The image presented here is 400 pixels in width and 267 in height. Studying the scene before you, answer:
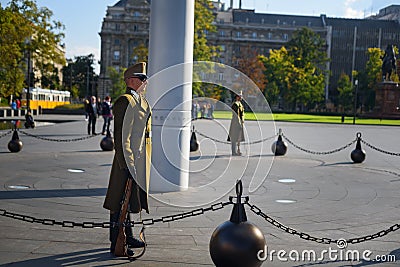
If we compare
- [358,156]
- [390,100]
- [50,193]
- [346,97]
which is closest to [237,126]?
[358,156]

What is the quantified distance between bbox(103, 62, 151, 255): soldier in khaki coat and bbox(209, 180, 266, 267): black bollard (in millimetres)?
1313

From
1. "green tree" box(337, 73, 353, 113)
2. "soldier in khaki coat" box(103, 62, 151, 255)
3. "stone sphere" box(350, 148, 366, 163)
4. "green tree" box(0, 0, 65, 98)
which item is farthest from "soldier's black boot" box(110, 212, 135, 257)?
"green tree" box(337, 73, 353, 113)

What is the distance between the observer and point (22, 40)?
35219mm

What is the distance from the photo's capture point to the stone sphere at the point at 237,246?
4.90 m

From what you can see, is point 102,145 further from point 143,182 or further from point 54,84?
point 54,84

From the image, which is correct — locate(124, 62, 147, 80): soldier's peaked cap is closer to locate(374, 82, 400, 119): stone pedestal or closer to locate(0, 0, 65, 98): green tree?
locate(0, 0, 65, 98): green tree

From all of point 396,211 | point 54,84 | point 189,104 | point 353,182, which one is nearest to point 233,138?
point 353,182

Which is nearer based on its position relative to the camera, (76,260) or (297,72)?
(76,260)

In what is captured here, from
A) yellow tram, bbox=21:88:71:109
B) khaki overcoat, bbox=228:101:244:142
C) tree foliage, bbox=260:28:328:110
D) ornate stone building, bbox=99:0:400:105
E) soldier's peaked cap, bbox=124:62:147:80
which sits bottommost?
yellow tram, bbox=21:88:71:109

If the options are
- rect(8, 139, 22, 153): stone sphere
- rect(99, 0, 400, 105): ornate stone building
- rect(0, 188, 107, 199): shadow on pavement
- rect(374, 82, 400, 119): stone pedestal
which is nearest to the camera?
rect(0, 188, 107, 199): shadow on pavement

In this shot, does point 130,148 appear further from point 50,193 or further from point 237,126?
point 237,126

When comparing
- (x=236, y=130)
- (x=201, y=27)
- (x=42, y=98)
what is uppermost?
(x=201, y=27)

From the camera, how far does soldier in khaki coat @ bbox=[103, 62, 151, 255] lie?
18.8ft

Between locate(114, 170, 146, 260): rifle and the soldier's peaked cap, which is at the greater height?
the soldier's peaked cap
